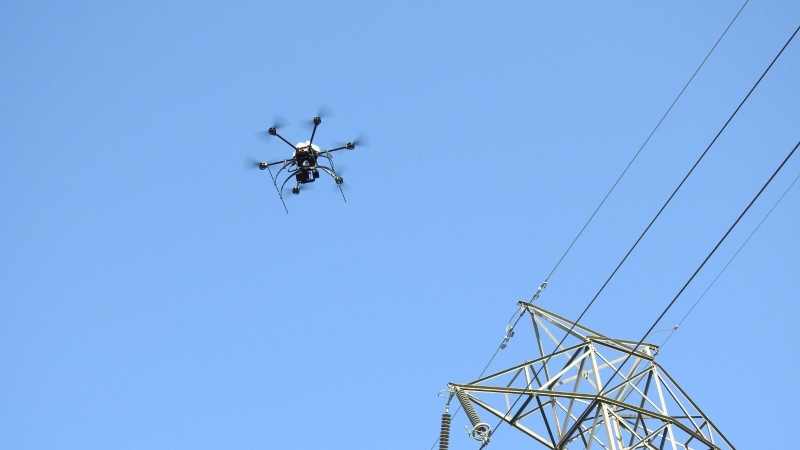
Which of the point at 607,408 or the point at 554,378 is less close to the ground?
the point at 554,378

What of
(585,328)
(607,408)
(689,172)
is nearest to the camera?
(689,172)

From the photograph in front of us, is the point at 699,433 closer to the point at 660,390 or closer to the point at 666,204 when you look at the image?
the point at 660,390

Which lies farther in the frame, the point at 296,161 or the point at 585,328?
the point at 296,161

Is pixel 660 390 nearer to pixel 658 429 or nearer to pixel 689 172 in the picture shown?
pixel 658 429

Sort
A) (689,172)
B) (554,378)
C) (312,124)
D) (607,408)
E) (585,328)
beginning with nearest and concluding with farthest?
(689,172), (607,408), (554,378), (585,328), (312,124)

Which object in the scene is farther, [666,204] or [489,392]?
[489,392]

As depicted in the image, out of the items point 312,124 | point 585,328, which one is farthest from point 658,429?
point 312,124

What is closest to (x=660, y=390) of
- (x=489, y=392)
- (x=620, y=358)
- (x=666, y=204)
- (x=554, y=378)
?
(x=620, y=358)

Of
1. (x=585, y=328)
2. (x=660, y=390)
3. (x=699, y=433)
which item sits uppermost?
(x=585, y=328)

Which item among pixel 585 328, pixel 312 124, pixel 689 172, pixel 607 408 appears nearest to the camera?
pixel 689 172
